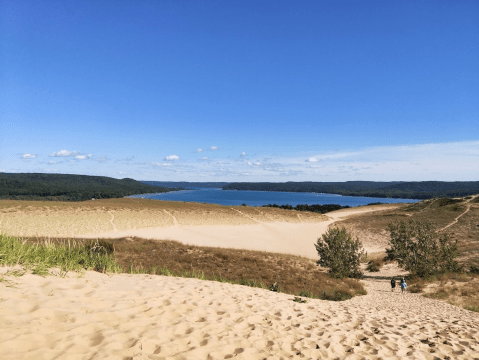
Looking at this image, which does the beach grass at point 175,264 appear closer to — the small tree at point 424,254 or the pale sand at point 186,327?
the pale sand at point 186,327

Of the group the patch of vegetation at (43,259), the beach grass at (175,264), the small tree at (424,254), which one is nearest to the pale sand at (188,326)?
the patch of vegetation at (43,259)

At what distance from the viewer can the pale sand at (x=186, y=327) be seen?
17.3 feet

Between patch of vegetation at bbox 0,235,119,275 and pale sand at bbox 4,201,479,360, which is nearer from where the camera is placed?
pale sand at bbox 4,201,479,360

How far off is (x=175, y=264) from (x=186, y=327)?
Answer: 51.8 feet

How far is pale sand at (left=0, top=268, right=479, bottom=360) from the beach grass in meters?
1.20

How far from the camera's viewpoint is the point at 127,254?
2472 cm

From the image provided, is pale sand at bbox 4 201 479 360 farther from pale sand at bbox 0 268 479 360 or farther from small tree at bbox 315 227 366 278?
small tree at bbox 315 227 366 278

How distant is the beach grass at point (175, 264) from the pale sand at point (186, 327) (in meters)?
1.20

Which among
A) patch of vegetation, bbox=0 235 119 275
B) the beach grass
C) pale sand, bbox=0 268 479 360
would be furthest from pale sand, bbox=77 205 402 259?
pale sand, bbox=0 268 479 360

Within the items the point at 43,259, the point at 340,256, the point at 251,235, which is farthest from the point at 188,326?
the point at 251,235

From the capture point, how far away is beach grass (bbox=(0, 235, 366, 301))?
30.5 ft

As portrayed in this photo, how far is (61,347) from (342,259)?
2339cm

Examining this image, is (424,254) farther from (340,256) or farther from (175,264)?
(175,264)

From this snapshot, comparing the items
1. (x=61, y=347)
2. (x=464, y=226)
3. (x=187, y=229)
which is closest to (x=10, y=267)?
(x=61, y=347)
